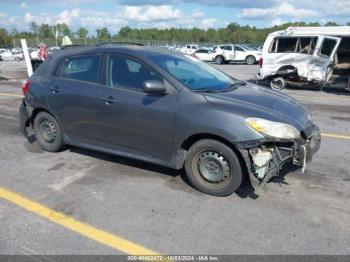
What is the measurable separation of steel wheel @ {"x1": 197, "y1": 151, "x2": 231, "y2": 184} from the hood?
1.87 feet

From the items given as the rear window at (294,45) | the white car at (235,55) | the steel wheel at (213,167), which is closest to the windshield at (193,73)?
the steel wheel at (213,167)

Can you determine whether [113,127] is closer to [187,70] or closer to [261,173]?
[187,70]

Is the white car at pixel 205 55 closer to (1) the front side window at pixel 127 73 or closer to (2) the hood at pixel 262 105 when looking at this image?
(1) the front side window at pixel 127 73

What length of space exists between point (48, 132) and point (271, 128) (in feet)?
11.7

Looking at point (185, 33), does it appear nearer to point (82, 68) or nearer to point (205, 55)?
point (205, 55)

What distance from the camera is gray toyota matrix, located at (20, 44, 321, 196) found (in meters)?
4.12

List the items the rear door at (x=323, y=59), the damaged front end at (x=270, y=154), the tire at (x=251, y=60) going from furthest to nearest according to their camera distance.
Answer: the tire at (x=251, y=60) → the rear door at (x=323, y=59) → the damaged front end at (x=270, y=154)

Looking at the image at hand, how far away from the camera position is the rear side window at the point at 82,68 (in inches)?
203

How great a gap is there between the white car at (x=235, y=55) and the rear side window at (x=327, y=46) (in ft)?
60.6

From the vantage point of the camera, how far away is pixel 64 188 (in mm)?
4617

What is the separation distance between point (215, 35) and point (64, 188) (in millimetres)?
96987

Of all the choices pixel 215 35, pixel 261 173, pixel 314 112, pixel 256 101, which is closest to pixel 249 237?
pixel 261 173

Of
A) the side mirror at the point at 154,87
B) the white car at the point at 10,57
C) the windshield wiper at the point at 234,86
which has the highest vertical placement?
the side mirror at the point at 154,87

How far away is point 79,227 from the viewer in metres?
3.71
